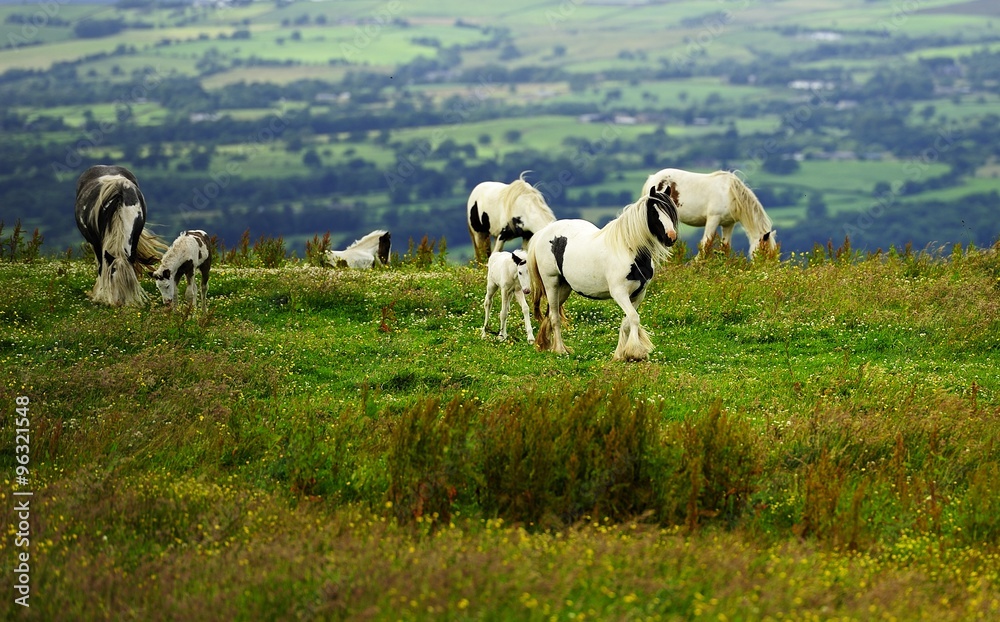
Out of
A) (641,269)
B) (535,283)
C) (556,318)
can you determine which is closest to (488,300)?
(535,283)

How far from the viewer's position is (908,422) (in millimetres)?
12023

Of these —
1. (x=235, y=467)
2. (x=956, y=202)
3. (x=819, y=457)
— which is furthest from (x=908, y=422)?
(x=956, y=202)

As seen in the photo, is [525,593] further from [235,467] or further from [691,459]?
[235,467]

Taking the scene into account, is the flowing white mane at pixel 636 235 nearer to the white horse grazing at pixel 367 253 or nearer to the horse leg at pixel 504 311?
the horse leg at pixel 504 311

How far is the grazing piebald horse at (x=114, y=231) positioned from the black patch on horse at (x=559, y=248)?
681cm

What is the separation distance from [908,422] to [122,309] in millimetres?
11420

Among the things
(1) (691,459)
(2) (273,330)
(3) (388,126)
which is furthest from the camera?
(3) (388,126)

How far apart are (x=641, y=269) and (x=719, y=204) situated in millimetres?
8396

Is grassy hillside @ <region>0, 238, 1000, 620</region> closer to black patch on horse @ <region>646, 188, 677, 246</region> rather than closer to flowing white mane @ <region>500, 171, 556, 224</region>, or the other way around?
black patch on horse @ <region>646, 188, 677, 246</region>

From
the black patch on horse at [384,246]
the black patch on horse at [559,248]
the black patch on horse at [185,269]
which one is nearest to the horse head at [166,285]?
the black patch on horse at [185,269]

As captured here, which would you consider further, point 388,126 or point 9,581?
point 388,126

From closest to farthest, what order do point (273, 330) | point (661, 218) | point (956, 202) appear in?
1. point (661, 218)
2. point (273, 330)
3. point (956, 202)

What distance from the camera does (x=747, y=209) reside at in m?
22.5

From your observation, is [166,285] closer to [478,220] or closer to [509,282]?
[509,282]
